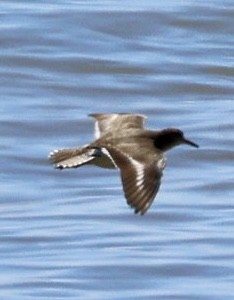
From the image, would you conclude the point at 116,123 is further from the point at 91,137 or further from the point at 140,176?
the point at 91,137

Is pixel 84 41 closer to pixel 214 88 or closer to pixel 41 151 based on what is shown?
pixel 214 88

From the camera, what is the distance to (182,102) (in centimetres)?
1387

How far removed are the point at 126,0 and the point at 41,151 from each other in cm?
431

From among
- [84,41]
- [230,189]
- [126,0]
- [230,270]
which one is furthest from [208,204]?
[126,0]

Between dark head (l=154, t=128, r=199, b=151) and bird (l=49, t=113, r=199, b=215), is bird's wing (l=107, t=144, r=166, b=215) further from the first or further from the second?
dark head (l=154, t=128, r=199, b=151)

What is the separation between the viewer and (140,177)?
24.3 ft

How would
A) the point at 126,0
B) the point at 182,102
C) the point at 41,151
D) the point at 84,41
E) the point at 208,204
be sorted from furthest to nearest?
the point at 126,0
the point at 84,41
the point at 182,102
the point at 41,151
the point at 208,204

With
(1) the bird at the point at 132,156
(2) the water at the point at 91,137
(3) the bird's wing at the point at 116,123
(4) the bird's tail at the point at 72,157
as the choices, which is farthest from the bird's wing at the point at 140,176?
(2) the water at the point at 91,137

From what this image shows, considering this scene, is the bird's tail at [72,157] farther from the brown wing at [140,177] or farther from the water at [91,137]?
the water at [91,137]

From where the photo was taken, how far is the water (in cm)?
1023

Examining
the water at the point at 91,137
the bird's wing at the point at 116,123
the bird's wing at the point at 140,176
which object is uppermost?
the bird's wing at the point at 140,176

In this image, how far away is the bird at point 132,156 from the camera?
734 cm

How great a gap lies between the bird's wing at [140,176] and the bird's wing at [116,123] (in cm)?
65

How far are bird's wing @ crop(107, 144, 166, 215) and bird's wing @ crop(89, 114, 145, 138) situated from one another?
0.65 metres
